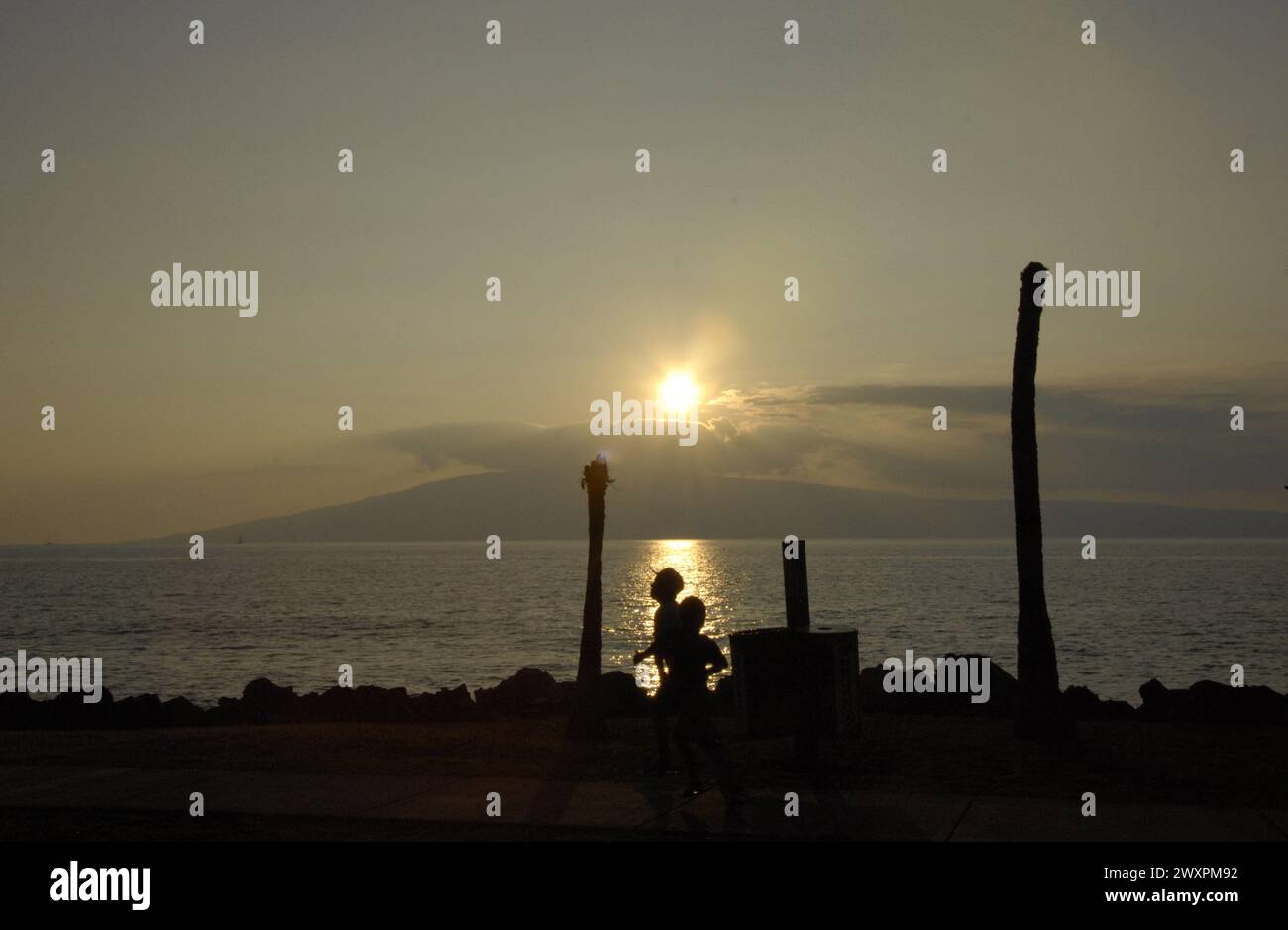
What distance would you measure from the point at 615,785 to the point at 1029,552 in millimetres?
6596

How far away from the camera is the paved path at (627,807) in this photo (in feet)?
31.5

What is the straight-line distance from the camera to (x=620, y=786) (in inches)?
466

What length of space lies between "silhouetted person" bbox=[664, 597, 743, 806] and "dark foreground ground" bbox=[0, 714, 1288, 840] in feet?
1.01

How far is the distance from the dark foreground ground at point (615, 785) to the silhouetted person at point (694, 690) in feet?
1.01

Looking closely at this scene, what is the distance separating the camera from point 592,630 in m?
16.1

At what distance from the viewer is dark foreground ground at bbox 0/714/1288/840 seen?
980cm

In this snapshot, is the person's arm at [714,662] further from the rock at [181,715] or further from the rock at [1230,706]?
the rock at [181,715]

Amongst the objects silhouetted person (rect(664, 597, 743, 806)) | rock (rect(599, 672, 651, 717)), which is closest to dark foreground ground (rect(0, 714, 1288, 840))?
silhouetted person (rect(664, 597, 743, 806))

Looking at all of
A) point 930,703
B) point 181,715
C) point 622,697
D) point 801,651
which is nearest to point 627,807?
point 801,651

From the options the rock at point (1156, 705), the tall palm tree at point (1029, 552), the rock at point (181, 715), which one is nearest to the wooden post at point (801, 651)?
the tall palm tree at point (1029, 552)

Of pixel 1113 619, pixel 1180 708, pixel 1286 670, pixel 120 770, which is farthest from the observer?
pixel 1113 619
